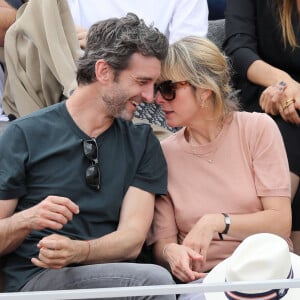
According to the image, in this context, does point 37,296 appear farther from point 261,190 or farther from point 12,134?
point 261,190

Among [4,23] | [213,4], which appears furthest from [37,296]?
[213,4]

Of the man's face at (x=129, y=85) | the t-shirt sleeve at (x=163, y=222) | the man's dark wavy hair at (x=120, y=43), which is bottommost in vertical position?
the t-shirt sleeve at (x=163, y=222)

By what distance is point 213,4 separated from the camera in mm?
2992

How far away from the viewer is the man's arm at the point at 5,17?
2451 mm

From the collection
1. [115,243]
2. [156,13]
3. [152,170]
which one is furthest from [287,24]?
[115,243]

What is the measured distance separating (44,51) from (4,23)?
0.33 m

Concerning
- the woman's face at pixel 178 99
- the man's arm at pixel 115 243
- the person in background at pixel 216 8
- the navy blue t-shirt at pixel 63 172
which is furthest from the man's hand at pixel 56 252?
the person in background at pixel 216 8

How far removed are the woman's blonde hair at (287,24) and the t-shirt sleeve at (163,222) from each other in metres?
0.79

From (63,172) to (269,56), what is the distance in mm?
1007

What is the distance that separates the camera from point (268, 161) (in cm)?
194

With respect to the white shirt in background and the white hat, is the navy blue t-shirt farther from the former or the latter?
the white shirt in background

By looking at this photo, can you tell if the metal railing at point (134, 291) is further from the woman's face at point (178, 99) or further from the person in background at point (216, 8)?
the person in background at point (216, 8)

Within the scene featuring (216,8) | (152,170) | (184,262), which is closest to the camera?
(184,262)

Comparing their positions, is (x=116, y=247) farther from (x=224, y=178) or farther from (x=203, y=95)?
(x=203, y=95)
